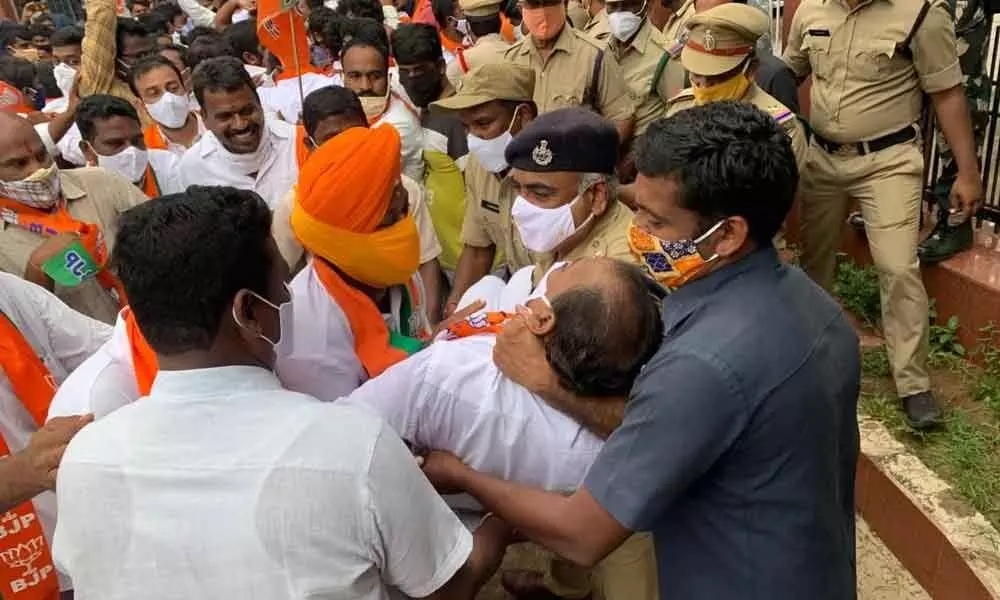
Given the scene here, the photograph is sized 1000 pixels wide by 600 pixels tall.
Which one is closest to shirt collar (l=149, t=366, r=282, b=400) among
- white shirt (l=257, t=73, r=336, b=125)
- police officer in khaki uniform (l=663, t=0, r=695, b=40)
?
white shirt (l=257, t=73, r=336, b=125)

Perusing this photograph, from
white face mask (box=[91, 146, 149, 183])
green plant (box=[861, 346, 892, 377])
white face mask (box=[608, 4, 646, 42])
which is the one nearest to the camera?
white face mask (box=[91, 146, 149, 183])

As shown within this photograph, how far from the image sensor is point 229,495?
1288mm

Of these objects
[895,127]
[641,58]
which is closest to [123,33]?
[641,58]

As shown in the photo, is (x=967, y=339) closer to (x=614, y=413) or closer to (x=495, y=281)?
(x=495, y=281)

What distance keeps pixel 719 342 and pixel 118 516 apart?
1.12 meters

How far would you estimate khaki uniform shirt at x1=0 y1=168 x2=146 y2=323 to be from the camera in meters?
2.93

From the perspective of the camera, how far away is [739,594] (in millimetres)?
1705

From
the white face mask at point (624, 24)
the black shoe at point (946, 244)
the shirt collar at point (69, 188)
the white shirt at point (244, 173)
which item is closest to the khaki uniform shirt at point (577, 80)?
the white face mask at point (624, 24)

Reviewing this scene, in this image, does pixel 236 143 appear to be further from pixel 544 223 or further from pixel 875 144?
pixel 875 144

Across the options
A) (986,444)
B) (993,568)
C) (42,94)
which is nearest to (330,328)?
(993,568)

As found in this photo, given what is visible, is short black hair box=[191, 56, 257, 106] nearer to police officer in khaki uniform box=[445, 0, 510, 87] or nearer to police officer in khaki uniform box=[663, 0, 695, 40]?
police officer in khaki uniform box=[445, 0, 510, 87]

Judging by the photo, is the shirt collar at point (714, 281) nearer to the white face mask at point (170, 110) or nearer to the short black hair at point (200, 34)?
the white face mask at point (170, 110)

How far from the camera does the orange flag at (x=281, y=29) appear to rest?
189 inches

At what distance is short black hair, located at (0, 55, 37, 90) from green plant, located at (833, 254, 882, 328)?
7350 mm
